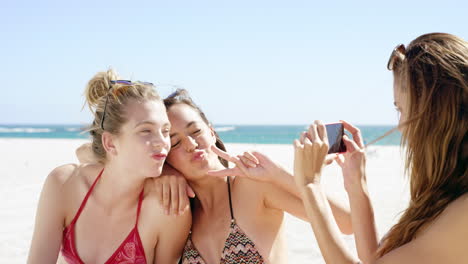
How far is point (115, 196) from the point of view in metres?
3.88

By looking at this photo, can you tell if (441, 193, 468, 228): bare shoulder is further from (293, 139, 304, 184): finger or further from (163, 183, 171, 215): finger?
(163, 183, 171, 215): finger

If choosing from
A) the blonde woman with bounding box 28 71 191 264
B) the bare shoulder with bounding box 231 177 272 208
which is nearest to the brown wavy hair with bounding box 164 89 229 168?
the blonde woman with bounding box 28 71 191 264

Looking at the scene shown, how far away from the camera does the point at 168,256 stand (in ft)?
12.3

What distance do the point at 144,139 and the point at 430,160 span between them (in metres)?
2.14

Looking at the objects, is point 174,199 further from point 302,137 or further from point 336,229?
point 336,229

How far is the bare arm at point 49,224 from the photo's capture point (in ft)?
12.0

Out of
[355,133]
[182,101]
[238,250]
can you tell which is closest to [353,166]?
[355,133]

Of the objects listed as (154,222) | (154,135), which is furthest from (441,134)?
(154,222)

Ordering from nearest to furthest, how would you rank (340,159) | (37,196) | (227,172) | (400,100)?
1. (400,100)
2. (340,159)
3. (227,172)
4. (37,196)

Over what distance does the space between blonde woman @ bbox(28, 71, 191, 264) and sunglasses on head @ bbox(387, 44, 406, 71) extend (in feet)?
5.91

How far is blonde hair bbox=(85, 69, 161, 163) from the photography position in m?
3.66

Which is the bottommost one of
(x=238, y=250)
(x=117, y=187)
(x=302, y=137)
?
(x=238, y=250)

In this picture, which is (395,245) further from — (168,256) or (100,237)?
(100,237)

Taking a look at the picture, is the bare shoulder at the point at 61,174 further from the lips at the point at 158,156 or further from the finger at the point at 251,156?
the finger at the point at 251,156
